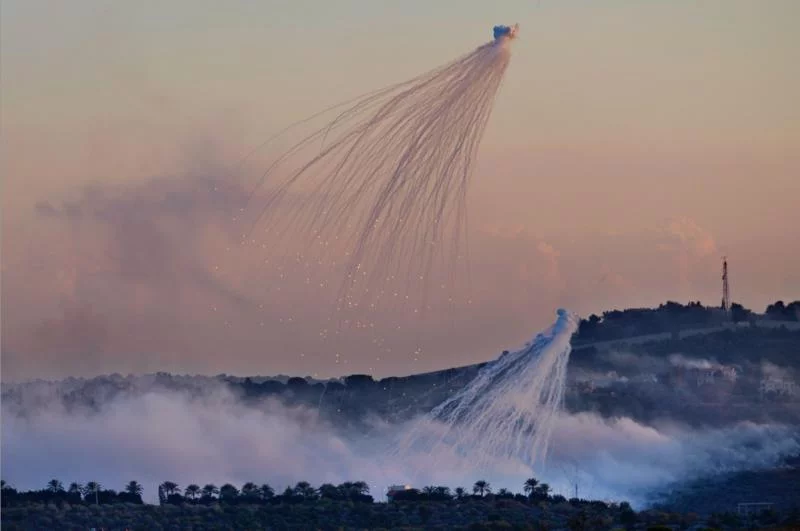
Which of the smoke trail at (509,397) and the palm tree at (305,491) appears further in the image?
the palm tree at (305,491)

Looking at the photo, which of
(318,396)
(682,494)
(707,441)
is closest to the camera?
(682,494)

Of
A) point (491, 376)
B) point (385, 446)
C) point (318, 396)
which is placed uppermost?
point (318, 396)

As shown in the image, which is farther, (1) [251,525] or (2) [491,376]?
(1) [251,525]

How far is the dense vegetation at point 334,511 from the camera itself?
138 meters

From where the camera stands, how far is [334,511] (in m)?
148

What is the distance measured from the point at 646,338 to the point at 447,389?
142ft

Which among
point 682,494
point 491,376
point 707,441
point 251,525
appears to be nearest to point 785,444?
point 707,441

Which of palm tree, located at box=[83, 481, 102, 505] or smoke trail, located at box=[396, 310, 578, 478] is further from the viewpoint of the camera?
palm tree, located at box=[83, 481, 102, 505]

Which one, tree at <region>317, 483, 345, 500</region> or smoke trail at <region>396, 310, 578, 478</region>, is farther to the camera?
tree at <region>317, 483, 345, 500</region>

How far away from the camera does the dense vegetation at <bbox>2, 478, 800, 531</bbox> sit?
137875 mm

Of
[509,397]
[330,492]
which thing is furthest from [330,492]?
[509,397]

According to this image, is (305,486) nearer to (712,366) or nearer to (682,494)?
(682,494)

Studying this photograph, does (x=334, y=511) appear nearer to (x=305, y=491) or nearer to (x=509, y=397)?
(x=305, y=491)

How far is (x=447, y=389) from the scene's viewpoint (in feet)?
484
